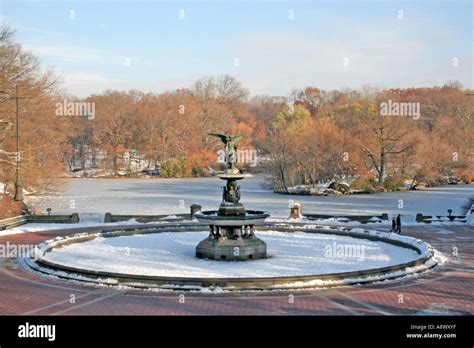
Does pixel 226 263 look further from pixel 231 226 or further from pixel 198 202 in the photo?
pixel 198 202

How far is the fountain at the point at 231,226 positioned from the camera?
23.5m

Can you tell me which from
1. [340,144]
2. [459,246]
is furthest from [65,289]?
[340,144]

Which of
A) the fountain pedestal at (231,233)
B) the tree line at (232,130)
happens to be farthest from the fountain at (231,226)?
the tree line at (232,130)

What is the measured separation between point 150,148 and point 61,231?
71077mm

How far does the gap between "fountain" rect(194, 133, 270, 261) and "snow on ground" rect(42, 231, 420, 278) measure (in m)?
0.54

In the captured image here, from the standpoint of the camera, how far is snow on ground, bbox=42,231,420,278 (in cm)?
2145

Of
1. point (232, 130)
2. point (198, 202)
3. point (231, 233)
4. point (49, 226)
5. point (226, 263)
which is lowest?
point (226, 263)

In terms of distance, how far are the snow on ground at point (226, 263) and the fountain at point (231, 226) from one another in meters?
0.54

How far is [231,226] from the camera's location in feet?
78.1

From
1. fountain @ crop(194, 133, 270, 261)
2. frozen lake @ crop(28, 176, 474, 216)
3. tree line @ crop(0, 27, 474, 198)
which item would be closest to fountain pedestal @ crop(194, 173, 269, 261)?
fountain @ crop(194, 133, 270, 261)

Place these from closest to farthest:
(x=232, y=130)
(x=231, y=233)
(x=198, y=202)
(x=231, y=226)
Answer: (x=231, y=226), (x=231, y=233), (x=198, y=202), (x=232, y=130)

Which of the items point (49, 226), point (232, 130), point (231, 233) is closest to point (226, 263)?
point (231, 233)

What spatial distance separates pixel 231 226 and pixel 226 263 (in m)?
1.55

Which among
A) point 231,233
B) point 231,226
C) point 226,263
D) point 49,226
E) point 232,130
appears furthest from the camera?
point 232,130
